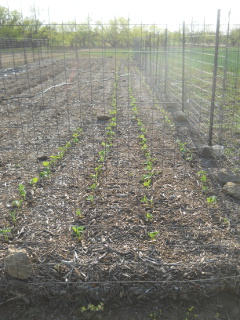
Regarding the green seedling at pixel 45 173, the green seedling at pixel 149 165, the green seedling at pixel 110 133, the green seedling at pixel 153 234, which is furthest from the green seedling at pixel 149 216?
the green seedling at pixel 110 133

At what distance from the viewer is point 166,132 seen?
249 inches

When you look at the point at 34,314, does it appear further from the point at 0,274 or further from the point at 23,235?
the point at 23,235

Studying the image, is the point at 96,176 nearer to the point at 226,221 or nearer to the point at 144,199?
the point at 144,199

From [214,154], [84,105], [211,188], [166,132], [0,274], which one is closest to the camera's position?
[0,274]

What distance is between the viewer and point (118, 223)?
3205mm

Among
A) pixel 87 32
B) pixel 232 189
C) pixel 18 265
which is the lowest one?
pixel 18 265

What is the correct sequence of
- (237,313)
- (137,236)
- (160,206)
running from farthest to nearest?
(160,206)
(137,236)
(237,313)

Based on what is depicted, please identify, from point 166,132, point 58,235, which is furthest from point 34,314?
point 166,132

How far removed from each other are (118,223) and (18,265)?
103 cm

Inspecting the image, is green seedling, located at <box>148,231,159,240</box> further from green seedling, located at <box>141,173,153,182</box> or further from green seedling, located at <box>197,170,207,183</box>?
green seedling, located at <box>197,170,207,183</box>

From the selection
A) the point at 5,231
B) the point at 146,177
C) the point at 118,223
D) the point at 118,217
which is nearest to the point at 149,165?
the point at 146,177

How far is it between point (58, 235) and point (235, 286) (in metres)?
1.57

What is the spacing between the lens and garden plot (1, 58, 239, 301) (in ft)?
8.48

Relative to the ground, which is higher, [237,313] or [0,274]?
[0,274]
